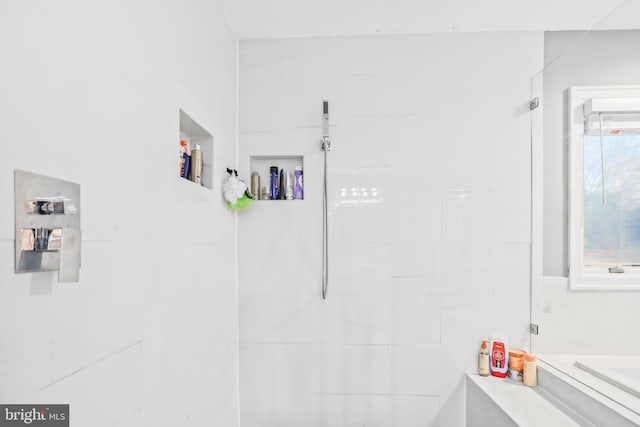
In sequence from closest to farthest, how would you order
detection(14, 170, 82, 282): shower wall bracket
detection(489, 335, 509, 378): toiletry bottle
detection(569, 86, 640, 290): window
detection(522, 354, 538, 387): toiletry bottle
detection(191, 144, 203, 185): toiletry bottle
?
detection(14, 170, 82, 282): shower wall bracket < detection(569, 86, 640, 290): window < detection(191, 144, 203, 185): toiletry bottle < detection(522, 354, 538, 387): toiletry bottle < detection(489, 335, 509, 378): toiletry bottle

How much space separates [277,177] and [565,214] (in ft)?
4.41

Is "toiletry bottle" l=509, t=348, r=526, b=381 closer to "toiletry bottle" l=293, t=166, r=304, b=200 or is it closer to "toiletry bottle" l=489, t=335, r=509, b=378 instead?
"toiletry bottle" l=489, t=335, r=509, b=378

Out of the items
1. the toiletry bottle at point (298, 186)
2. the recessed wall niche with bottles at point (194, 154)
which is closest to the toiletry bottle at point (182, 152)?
the recessed wall niche with bottles at point (194, 154)

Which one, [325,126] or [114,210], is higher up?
[325,126]

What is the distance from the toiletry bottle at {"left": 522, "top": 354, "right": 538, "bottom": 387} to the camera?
167 centimetres

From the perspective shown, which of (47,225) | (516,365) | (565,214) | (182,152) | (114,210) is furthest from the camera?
(516,365)

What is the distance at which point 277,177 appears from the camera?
1.90 metres

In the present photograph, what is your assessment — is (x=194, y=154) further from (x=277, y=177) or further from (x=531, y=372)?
(x=531, y=372)

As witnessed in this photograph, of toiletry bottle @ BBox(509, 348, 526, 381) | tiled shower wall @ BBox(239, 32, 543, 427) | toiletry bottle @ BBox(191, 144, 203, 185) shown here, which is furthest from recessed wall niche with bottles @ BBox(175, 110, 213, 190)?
toiletry bottle @ BBox(509, 348, 526, 381)

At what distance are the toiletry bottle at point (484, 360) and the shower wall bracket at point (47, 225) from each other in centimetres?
177

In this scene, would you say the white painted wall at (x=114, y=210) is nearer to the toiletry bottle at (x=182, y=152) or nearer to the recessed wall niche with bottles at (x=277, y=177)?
the toiletry bottle at (x=182, y=152)

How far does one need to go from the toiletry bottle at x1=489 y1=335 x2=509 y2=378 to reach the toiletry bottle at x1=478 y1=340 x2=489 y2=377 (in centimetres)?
3

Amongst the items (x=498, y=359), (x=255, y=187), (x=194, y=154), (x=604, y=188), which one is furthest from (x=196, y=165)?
(x=498, y=359)

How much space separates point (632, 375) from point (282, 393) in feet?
4.77
